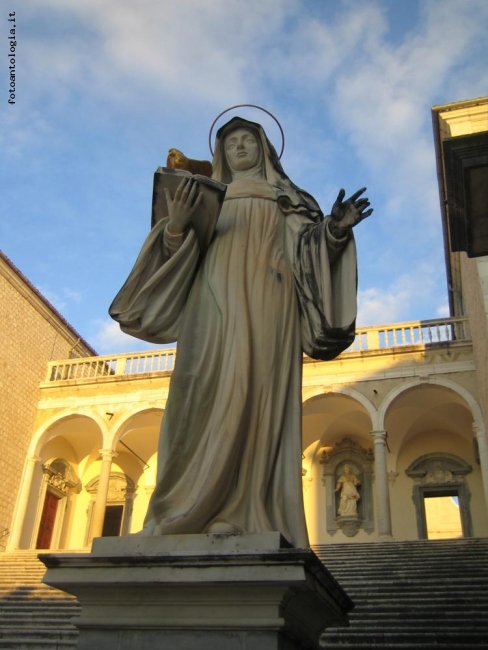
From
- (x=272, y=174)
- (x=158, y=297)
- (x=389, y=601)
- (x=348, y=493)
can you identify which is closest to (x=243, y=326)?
(x=158, y=297)

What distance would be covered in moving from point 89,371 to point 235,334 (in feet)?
66.6

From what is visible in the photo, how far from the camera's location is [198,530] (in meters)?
2.24

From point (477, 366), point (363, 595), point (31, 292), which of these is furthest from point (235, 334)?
point (31, 292)

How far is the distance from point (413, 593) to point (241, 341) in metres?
7.73

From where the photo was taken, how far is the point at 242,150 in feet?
10.8

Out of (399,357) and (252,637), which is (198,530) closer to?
(252,637)

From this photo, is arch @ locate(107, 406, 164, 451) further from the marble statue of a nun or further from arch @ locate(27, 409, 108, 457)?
the marble statue of a nun

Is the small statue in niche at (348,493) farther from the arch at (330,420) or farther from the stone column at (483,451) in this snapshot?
the stone column at (483,451)

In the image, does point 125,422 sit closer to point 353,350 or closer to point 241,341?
point 353,350

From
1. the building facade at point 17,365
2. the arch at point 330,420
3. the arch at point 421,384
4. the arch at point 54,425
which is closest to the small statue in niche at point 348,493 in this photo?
the arch at point 330,420

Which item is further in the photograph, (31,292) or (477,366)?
(31,292)

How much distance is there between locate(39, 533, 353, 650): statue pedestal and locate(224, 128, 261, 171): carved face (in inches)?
74.3

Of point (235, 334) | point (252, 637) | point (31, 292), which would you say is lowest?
point (252, 637)

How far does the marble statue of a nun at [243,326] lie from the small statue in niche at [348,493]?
17.3m
